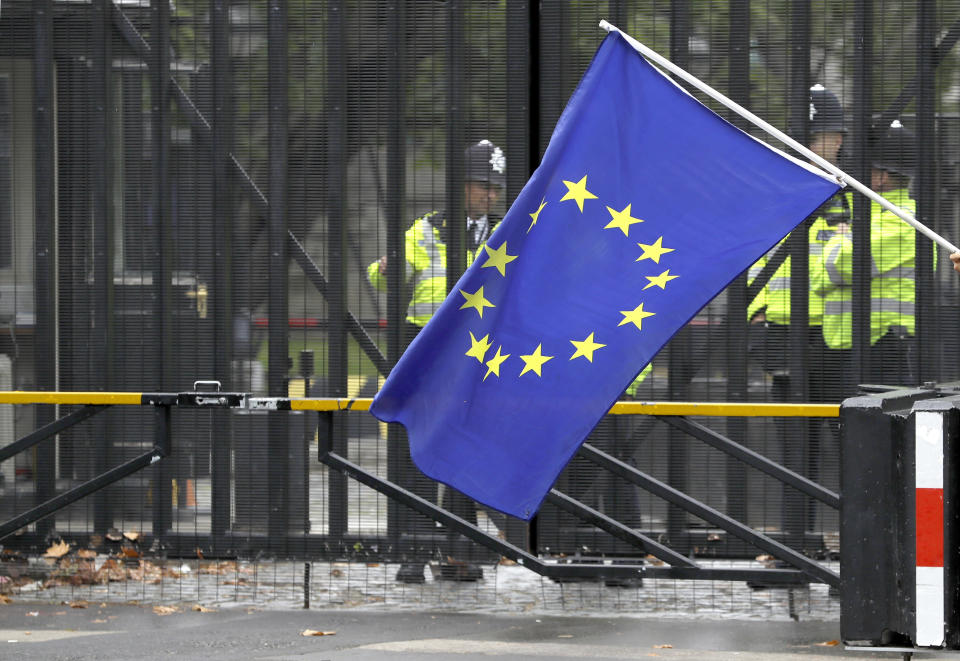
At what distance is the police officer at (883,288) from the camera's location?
790 centimetres

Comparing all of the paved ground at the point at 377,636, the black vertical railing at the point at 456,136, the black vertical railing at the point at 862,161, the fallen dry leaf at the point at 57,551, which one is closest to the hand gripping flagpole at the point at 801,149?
the paved ground at the point at 377,636

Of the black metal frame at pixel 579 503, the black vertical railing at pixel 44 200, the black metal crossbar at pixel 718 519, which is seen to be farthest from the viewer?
the black vertical railing at pixel 44 200

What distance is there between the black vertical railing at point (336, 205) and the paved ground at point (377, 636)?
3.27 ft

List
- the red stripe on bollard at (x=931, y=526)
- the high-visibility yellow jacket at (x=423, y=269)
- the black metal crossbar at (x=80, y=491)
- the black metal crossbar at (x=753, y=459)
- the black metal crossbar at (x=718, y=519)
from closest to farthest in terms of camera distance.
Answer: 1. the red stripe on bollard at (x=931, y=526)
2. the black metal crossbar at (x=718, y=519)
3. the black metal crossbar at (x=753, y=459)
4. the black metal crossbar at (x=80, y=491)
5. the high-visibility yellow jacket at (x=423, y=269)

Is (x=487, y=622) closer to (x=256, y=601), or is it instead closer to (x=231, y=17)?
(x=256, y=601)

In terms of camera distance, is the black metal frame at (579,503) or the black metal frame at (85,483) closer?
the black metal frame at (579,503)

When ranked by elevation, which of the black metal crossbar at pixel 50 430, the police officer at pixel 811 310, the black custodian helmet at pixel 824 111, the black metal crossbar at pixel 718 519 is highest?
the black custodian helmet at pixel 824 111

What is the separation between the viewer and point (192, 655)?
6660mm

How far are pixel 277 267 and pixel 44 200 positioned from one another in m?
1.44

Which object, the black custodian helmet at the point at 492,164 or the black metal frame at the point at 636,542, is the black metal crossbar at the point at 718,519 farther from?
the black custodian helmet at the point at 492,164

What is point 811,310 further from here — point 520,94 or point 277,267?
point 277,267

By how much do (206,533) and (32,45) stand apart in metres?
3.05

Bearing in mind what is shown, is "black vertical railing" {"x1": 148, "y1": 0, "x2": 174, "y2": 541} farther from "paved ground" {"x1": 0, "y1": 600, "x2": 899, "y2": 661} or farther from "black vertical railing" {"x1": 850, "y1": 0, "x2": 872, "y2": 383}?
"black vertical railing" {"x1": 850, "y1": 0, "x2": 872, "y2": 383}

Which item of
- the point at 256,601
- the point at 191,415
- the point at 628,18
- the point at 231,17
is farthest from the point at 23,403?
the point at 628,18
